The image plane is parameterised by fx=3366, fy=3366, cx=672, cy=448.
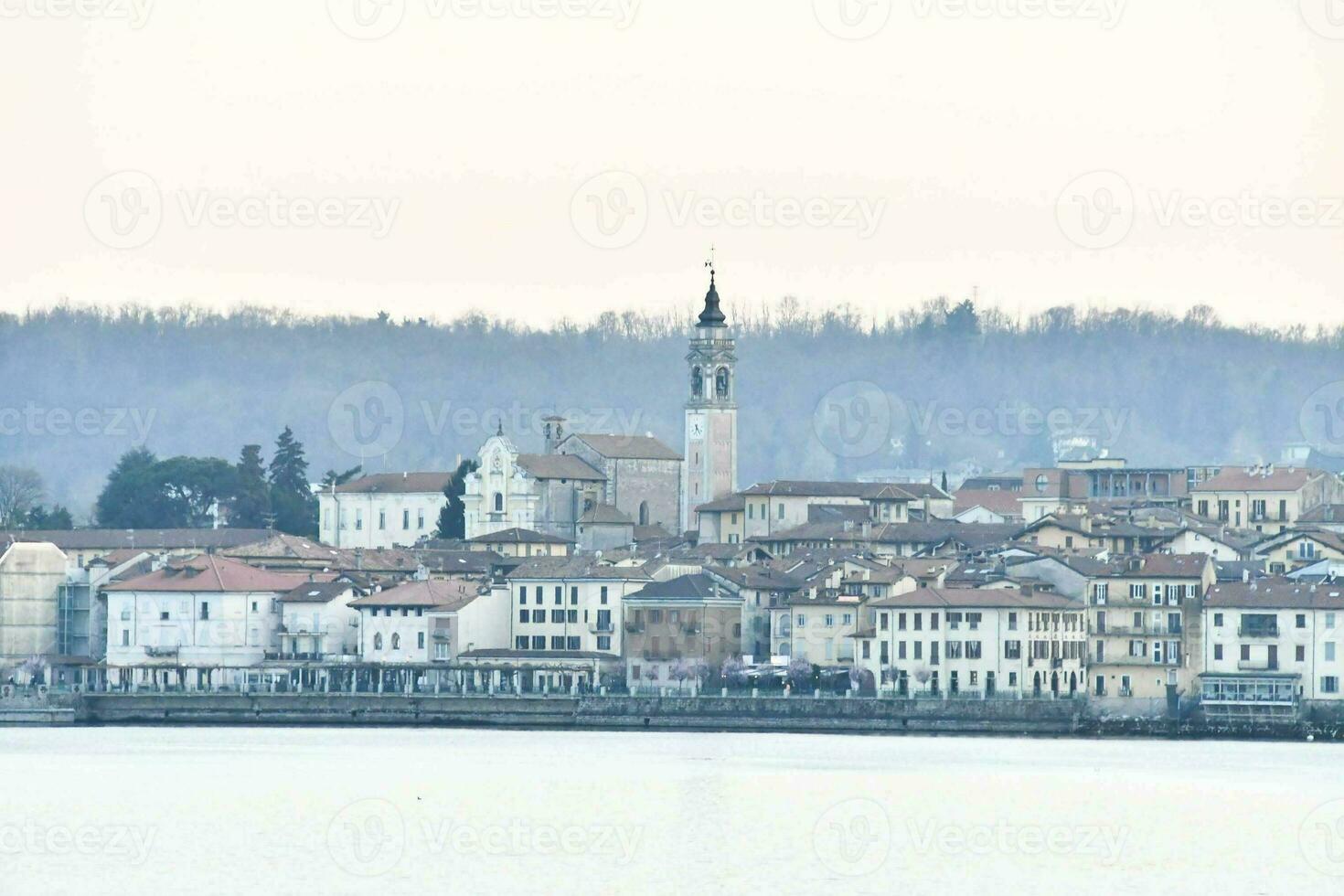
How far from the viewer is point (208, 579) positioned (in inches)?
3477

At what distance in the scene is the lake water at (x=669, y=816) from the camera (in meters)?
48.1

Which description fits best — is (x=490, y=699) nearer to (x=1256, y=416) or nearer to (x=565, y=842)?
(x=565, y=842)

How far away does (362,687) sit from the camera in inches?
3265

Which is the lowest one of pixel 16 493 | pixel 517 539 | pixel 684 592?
pixel 684 592

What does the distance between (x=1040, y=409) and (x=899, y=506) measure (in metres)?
85.0

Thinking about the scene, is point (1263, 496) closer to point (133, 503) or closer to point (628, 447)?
point (628, 447)

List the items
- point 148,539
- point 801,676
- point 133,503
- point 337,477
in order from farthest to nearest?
point 337,477 → point 133,503 → point 148,539 → point 801,676

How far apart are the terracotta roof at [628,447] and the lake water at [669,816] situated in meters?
39.0

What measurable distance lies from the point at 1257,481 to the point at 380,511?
101 ft

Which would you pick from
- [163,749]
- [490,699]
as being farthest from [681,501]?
[163,749]

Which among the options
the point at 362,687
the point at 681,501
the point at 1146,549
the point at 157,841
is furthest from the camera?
the point at 681,501

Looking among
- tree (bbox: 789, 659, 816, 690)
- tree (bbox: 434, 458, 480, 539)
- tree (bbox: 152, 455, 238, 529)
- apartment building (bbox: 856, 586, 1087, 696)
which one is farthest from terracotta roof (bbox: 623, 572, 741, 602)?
tree (bbox: 152, 455, 238, 529)

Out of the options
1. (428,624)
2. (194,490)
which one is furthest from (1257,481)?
(194,490)

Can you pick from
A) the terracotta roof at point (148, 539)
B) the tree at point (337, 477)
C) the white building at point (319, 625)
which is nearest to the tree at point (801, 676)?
the white building at point (319, 625)
